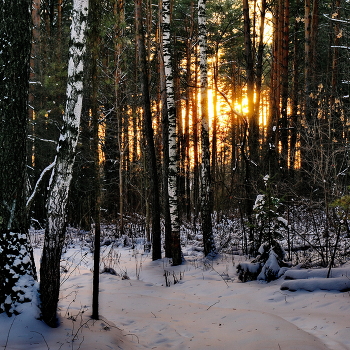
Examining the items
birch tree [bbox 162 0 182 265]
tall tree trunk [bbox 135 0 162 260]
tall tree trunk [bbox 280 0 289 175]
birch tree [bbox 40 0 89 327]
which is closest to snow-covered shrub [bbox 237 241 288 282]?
birch tree [bbox 162 0 182 265]

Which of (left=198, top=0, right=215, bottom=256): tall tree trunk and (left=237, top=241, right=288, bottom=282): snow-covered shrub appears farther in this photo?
(left=198, top=0, right=215, bottom=256): tall tree trunk

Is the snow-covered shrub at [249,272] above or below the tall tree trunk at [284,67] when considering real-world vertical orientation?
below

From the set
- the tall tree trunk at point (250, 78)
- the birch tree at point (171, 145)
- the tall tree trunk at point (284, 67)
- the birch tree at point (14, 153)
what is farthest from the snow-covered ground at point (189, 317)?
the tall tree trunk at point (284, 67)

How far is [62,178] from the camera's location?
15.1 ft

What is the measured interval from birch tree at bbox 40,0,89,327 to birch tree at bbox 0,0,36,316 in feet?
0.73

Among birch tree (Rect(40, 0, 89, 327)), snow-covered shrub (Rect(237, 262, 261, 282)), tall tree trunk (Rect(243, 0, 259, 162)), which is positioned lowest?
snow-covered shrub (Rect(237, 262, 261, 282))

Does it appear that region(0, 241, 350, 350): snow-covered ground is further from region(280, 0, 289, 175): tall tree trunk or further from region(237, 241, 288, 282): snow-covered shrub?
region(280, 0, 289, 175): tall tree trunk

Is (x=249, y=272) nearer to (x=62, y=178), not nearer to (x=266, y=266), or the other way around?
(x=266, y=266)

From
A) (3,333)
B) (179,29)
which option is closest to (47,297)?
(3,333)

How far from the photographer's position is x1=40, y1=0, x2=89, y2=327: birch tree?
438 centimetres

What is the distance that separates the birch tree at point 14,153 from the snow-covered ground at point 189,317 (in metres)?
0.50

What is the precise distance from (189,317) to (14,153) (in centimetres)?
374

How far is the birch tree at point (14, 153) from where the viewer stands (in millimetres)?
4238

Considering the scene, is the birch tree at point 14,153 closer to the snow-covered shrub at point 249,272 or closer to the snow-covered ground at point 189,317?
the snow-covered ground at point 189,317
